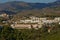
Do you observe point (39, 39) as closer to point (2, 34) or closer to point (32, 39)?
point (32, 39)

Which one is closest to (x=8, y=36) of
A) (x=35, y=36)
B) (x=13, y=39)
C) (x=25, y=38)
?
(x=13, y=39)

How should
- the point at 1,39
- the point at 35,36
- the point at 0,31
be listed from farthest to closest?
the point at 35,36, the point at 0,31, the point at 1,39

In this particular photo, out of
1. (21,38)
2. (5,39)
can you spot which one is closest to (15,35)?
(21,38)

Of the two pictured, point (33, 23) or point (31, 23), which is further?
point (31, 23)

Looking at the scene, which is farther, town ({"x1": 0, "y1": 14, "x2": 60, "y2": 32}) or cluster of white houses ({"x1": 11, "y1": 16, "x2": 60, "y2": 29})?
cluster of white houses ({"x1": 11, "y1": 16, "x2": 60, "y2": 29})

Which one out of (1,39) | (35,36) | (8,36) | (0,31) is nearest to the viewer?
(1,39)

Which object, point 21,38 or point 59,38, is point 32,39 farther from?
point 59,38

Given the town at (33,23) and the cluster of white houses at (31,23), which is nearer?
the town at (33,23)

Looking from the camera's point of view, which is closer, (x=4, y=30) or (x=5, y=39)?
(x=5, y=39)

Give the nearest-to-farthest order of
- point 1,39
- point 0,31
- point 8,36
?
1. point 1,39
2. point 8,36
3. point 0,31
